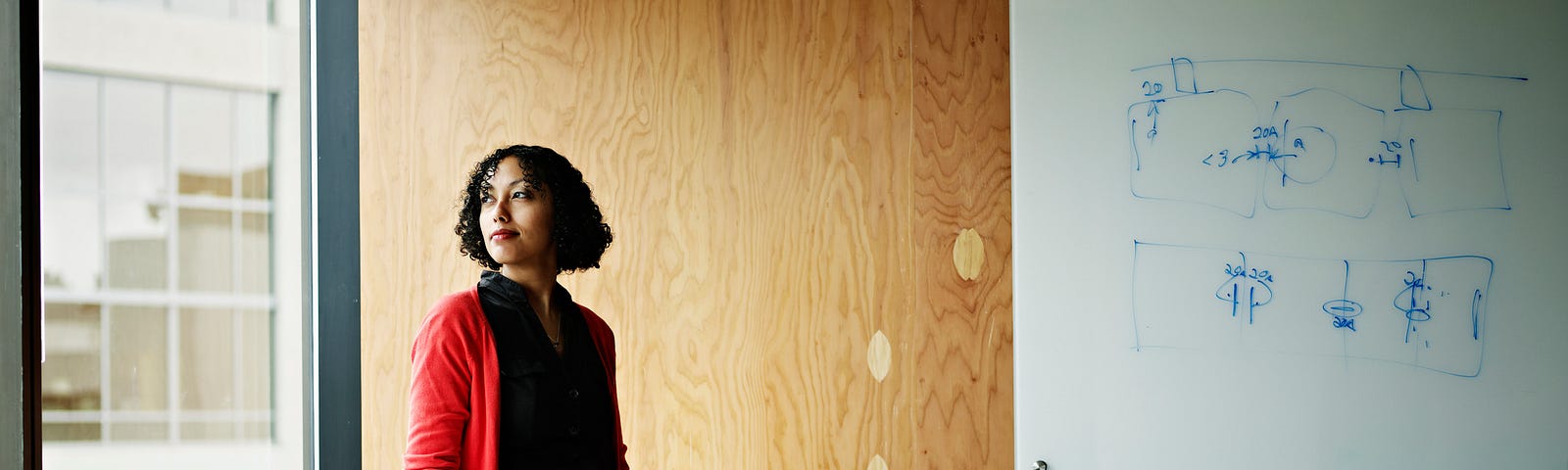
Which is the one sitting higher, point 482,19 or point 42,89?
point 482,19

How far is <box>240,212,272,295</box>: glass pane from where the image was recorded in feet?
5.47

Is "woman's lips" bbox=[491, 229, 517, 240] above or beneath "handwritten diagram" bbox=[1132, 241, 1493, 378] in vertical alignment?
above

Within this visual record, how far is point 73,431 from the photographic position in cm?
125

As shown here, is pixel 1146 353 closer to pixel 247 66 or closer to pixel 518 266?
pixel 518 266

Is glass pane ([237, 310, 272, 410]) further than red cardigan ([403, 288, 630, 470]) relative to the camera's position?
Yes

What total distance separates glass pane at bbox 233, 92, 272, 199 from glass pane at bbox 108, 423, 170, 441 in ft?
1.29

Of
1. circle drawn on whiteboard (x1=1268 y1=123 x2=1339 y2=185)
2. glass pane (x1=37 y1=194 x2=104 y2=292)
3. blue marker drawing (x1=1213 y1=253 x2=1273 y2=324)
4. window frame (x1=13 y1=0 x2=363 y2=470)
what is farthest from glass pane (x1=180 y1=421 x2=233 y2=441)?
circle drawn on whiteboard (x1=1268 y1=123 x2=1339 y2=185)

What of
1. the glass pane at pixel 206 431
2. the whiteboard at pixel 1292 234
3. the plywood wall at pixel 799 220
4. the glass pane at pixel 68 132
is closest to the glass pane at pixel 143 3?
the glass pane at pixel 68 132

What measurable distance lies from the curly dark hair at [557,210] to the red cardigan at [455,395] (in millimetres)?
206

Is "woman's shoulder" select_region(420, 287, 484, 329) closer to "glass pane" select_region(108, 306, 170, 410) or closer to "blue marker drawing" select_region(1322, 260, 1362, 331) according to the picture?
"glass pane" select_region(108, 306, 170, 410)

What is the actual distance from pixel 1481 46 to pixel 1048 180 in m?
0.66

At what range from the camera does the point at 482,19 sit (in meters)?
2.01

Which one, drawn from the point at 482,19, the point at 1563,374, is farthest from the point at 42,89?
the point at 1563,374

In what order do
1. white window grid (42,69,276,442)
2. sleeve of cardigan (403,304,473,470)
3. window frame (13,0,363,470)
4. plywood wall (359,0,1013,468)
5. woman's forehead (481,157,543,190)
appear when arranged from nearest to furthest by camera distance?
white window grid (42,69,276,442) → sleeve of cardigan (403,304,473,470) → woman's forehead (481,157,543,190) → window frame (13,0,363,470) → plywood wall (359,0,1013,468)
